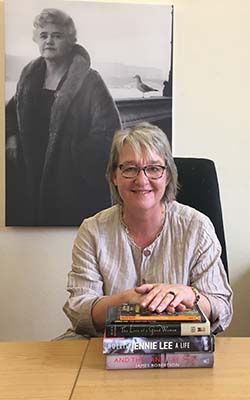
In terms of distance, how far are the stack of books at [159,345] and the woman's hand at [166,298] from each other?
12 cm

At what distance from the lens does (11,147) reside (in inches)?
76.3

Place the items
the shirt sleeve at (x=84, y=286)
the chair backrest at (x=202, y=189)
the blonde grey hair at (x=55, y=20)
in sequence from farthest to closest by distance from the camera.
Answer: the blonde grey hair at (x=55, y=20) < the chair backrest at (x=202, y=189) < the shirt sleeve at (x=84, y=286)

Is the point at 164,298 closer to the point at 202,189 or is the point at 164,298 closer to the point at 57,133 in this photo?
the point at 202,189

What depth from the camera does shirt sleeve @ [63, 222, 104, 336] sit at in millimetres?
1326

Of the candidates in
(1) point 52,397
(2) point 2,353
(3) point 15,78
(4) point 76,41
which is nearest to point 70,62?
(4) point 76,41

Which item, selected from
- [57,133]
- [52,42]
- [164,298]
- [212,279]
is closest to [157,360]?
[164,298]

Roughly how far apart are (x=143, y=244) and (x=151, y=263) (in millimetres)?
72

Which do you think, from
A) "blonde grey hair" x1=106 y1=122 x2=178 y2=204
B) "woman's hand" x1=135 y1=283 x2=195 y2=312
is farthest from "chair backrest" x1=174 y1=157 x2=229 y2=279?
"woman's hand" x1=135 y1=283 x2=195 y2=312

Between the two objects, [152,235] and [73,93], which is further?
[73,93]

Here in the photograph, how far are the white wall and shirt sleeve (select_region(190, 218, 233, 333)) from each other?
0.65m

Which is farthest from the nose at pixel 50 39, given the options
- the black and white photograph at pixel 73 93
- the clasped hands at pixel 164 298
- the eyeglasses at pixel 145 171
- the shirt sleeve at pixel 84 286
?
the clasped hands at pixel 164 298

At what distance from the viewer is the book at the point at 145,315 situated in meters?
0.98

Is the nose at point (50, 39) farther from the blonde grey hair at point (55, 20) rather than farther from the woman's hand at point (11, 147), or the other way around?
the woman's hand at point (11, 147)

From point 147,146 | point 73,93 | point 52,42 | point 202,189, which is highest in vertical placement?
point 52,42
